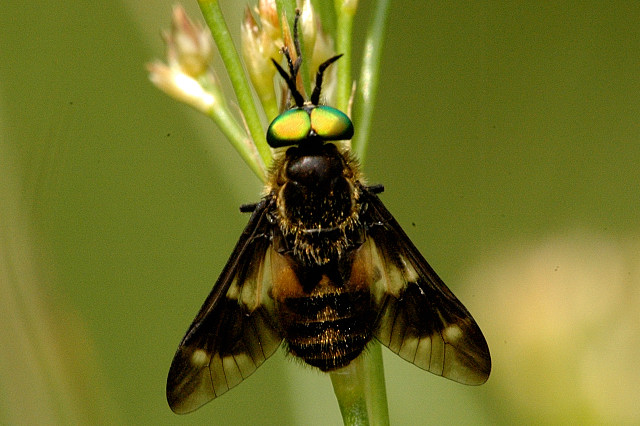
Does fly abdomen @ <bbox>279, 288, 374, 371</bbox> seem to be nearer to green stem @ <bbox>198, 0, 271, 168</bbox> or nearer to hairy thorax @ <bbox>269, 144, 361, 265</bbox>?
hairy thorax @ <bbox>269, 144, 361, 265</bbox>

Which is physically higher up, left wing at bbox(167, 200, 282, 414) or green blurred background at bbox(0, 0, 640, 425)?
green blurred background at bbox(0, 0, 640, 425)

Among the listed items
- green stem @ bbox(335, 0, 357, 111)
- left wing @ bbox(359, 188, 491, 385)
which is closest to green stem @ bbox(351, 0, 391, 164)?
green stem @ bbox(335, 0, 357, 111)

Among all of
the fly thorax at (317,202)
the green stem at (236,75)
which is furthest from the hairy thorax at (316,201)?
the green stem at (236,75)

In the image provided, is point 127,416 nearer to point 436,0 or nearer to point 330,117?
point 330,117

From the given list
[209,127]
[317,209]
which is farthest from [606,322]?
[209,127]

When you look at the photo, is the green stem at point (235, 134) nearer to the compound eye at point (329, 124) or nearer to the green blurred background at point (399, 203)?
the compound eye at point (329, 124)
